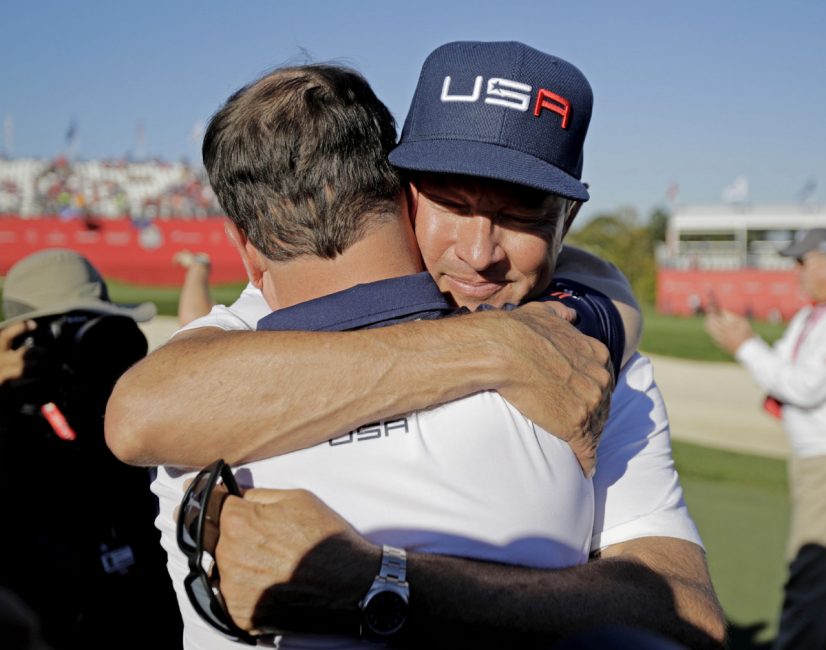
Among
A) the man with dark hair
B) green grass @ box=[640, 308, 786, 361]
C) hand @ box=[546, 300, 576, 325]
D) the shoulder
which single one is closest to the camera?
the shoulder

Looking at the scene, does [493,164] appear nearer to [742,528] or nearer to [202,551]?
[202,551]

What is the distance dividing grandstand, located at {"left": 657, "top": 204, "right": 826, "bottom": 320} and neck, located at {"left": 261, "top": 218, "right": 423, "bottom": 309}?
21.1m

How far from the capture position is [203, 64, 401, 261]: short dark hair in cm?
156

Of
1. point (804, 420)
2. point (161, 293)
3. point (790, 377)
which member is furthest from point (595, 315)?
point (161, 293)

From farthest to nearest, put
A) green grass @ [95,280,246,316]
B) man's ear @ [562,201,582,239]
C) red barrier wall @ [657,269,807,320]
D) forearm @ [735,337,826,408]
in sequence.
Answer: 1. red barrier wall @ [657,269,807,320]
2. green grass @ [95,280,246,316]
3. forearm @ [735,337,826,408]
4. man's ear @ [562,201,582,239]

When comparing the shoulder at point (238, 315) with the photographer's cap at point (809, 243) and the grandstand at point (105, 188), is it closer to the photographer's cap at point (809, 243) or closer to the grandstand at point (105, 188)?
the photographer's cap at point (809, 243)

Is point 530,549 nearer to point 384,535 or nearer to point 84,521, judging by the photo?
point 384,535

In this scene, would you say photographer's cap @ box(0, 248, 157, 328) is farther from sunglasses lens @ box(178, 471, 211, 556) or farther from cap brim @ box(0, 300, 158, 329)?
sunglasses lens @ box(178, 471, 211, 556)

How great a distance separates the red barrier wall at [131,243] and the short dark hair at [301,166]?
1008 inches

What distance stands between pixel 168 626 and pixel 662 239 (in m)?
70.8

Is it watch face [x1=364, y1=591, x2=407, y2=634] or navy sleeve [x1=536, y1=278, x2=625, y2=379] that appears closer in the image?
watch face [x1=364, y1=591, x2=407, y2=634]

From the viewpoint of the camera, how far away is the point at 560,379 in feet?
5.14

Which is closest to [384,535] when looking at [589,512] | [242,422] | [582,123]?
[242,422]

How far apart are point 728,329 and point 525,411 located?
483cm
